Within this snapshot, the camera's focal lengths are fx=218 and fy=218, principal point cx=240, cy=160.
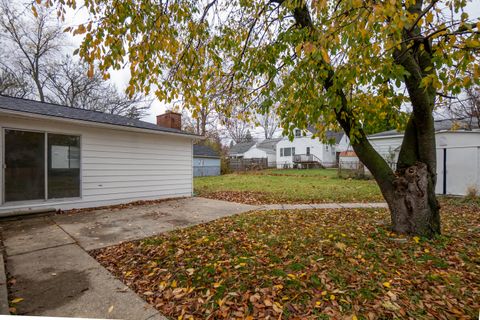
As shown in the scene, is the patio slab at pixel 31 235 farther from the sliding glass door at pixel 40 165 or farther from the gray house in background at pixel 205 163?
the gray house in background at pixel 205 163

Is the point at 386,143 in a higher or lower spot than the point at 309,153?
higher

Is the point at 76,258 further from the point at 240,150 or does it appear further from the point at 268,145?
the point at 240,150

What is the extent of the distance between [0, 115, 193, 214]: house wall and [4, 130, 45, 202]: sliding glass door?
0.19 meters

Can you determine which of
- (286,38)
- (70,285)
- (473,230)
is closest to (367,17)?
(286,38)

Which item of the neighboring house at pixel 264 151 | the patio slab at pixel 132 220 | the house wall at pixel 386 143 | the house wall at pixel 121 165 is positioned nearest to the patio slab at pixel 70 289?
the patio slab at pixel 132 220

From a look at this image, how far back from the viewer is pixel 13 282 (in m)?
2.55

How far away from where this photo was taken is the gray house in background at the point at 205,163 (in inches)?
790

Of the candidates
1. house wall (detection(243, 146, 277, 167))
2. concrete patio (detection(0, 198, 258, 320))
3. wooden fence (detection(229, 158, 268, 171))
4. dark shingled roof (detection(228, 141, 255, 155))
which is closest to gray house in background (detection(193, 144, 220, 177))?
wooden fence (detection(229, 158, 268, 171))

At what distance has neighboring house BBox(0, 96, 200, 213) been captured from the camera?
5.47m

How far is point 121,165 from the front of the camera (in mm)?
7391

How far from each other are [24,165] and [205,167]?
15239 millimetres

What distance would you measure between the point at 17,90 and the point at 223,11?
19.1m

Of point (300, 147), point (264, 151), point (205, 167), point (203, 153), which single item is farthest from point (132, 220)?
point (264, 151)

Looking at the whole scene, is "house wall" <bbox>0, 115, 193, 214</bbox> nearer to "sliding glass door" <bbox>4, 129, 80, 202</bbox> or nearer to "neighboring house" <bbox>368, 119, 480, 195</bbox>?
"sliding glass door" <bbox>4, 129, 80, 202</bbox>
